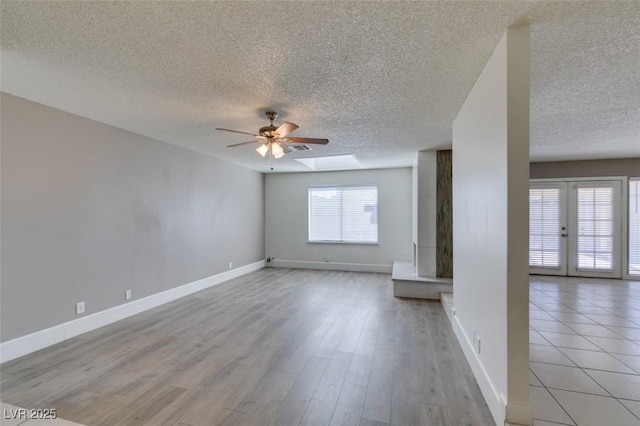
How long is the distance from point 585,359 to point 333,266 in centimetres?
507

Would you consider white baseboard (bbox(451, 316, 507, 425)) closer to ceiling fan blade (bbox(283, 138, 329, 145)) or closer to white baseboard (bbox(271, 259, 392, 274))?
ceiling fan blade (bbox(283, 138, 329, 145))

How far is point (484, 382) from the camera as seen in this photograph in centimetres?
213

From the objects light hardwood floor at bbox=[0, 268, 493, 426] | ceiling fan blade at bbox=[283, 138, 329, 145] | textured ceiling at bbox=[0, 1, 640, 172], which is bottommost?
light hardwood floor at bbox=[0, 268, 493, 426]

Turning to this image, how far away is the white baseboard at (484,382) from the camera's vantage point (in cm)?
180

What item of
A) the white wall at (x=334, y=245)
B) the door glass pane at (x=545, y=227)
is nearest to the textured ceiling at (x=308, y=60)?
the door glass pane at (x=545, y=227)

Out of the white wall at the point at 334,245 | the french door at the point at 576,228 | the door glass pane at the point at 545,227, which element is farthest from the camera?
the white wall at the point at 334,245

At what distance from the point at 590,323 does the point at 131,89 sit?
559cm

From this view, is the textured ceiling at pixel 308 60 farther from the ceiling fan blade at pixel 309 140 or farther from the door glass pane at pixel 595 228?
the door glass pane at pixel 595 228

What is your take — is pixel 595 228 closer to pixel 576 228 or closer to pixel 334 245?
pixel 576 228

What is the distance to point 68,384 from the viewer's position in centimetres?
232

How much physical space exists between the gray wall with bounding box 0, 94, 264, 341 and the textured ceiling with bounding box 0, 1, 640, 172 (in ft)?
1.28

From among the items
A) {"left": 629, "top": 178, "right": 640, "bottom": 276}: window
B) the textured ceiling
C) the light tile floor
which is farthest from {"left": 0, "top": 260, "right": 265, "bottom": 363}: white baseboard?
{"left": 629, "top": 178, "right": 640, "bottom": 276}: window

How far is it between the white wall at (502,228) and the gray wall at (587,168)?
5.09 meters

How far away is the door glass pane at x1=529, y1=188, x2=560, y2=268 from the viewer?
604 centimetres
